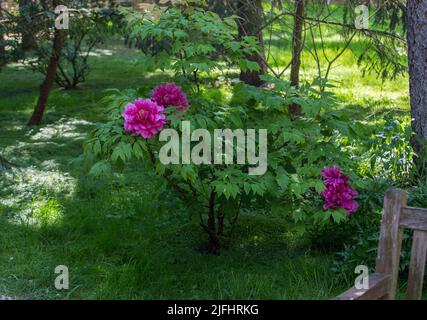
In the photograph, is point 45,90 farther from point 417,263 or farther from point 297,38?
point 417,263

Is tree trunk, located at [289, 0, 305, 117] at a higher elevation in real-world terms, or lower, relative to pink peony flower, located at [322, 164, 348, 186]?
higher

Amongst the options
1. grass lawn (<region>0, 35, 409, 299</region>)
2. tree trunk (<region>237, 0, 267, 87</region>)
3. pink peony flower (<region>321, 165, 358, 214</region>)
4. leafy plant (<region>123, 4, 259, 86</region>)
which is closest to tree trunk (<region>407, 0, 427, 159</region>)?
grass lawn (<region>0, 35, 409, 299</region>)

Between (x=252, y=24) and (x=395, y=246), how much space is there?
566 cm

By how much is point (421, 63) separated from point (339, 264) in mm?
2265

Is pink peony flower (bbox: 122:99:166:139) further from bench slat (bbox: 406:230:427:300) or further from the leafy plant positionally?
bench slat (bbox: 406:230:427:300)

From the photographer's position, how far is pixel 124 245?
5.68 meters

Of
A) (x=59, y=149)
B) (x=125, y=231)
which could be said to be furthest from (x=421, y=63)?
(x=59, y=149)

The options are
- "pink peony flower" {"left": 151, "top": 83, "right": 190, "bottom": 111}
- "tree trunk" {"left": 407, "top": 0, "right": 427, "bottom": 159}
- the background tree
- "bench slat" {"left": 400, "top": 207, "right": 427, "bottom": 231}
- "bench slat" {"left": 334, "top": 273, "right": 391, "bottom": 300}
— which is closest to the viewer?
"bench slat" {"left": 334, "top": 273, "right": 391, "bottom": 300}

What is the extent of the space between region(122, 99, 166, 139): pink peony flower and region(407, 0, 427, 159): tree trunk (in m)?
2.84

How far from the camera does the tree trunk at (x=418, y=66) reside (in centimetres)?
612

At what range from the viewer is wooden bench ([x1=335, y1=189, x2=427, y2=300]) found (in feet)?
11.7

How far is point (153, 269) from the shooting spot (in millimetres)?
5191

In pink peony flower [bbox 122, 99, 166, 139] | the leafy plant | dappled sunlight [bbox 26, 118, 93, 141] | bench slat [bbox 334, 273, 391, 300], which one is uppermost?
the leafy plant

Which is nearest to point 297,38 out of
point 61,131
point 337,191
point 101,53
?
point 337,191
